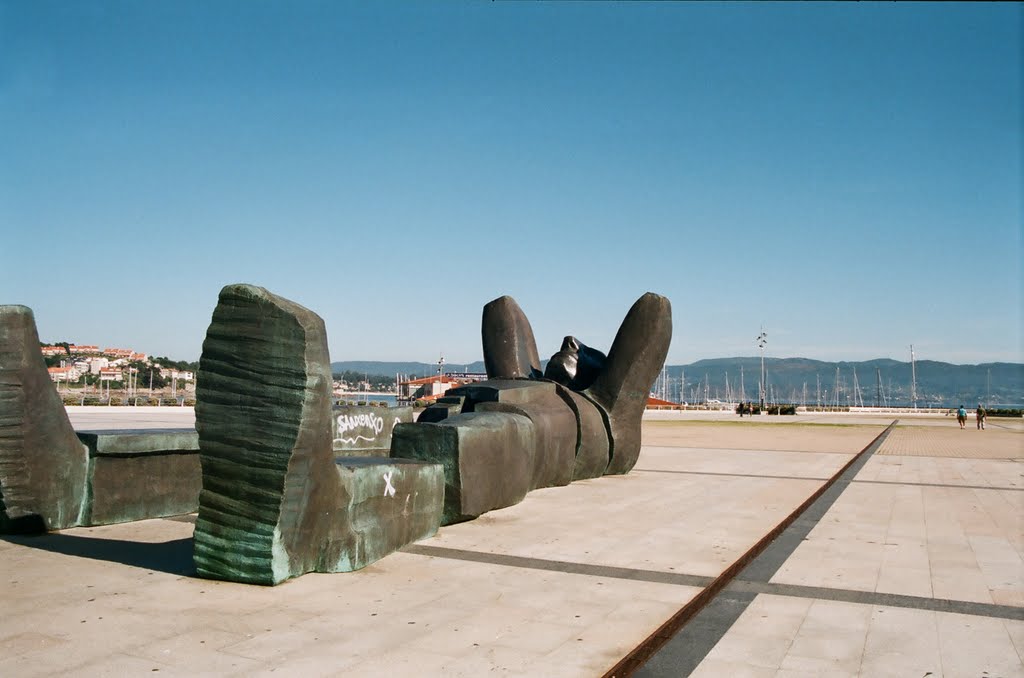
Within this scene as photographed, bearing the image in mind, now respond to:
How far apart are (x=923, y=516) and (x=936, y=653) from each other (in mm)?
5474

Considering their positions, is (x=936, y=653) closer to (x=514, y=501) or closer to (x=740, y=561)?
(x=740, y=561)

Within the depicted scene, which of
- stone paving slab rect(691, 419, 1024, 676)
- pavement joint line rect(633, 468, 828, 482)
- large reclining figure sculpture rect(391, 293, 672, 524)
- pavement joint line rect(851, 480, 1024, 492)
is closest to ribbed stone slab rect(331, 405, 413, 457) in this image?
large reclining figure sculpture rect(391, 293, 672, 524)

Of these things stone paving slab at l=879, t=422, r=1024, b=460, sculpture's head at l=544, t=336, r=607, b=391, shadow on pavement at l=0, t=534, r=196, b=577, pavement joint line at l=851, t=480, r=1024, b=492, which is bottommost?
stone paving slab at l=879, t=422, r=1024, b=460

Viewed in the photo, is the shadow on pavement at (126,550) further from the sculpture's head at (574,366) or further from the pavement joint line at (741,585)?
the sculpture's head at (574,366)

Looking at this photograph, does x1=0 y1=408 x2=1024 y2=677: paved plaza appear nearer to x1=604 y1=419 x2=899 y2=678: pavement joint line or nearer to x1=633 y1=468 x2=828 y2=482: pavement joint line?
x1=604 y1=419 x2=899 y2=678: pavement joint line

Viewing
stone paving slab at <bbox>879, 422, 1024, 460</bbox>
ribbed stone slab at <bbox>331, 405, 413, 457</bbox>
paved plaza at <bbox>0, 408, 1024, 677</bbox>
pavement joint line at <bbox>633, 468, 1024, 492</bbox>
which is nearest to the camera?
paved plaza at <bbox>0, 408, 1024, 677</bbox>

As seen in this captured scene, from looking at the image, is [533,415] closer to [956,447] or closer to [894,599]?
[894,599]

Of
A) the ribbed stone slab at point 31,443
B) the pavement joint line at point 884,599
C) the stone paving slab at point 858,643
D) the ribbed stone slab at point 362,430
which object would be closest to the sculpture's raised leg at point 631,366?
the ribbed stone slab at point 362,430

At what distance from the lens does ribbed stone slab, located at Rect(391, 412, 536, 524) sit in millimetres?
7652

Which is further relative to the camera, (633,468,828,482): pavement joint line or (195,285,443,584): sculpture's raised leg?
(633,468,828,482): pavement joint line

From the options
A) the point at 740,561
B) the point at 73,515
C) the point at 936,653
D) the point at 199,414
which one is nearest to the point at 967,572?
the point at 740,561

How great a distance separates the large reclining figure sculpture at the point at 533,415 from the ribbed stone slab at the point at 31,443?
9.46ft

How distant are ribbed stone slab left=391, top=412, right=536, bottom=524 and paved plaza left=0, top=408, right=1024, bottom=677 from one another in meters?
0.26

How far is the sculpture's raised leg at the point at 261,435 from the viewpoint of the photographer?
5395 mm
